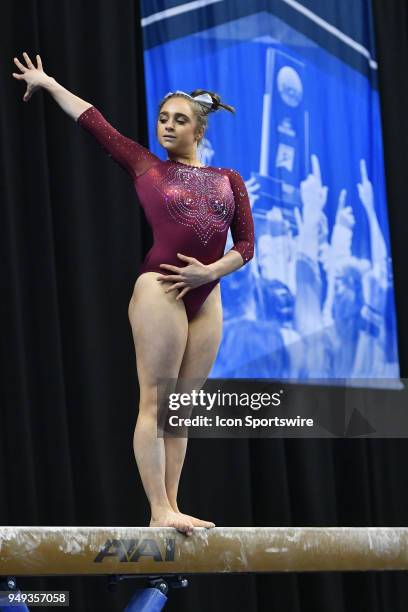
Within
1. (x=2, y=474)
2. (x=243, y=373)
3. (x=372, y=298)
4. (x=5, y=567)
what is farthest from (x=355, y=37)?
(x=5, y=567)

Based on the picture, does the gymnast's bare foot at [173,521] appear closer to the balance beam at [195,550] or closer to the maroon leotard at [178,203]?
the balance beam at [195,550]

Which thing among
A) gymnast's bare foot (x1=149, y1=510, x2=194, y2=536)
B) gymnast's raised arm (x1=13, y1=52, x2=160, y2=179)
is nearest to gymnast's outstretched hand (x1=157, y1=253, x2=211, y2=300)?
gymnast's raised arm (x1=13, y1=52, x2=160, y2=179)

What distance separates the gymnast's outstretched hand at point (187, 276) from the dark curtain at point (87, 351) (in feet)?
4.45

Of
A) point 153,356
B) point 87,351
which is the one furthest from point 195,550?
point 87,351

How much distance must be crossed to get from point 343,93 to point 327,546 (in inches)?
123

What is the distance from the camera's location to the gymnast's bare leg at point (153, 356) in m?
2.90

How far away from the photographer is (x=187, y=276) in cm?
297

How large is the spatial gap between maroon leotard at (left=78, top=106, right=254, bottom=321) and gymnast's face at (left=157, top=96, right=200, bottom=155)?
0.20ft

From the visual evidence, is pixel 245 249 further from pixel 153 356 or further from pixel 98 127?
pixel 98 127

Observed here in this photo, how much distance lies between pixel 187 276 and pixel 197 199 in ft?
0.80

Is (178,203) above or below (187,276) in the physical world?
above

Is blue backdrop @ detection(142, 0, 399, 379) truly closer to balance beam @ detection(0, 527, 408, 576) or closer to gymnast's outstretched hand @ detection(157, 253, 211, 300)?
gymnast's outstretched hand @ detection(157, 253, 211, 300)

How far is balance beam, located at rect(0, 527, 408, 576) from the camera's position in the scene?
2.51 m

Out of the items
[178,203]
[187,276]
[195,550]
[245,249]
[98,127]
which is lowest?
[195,550]
